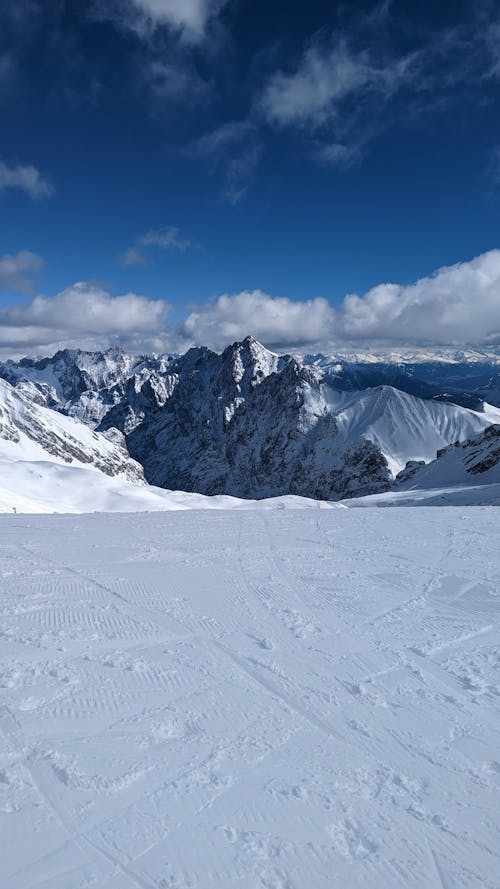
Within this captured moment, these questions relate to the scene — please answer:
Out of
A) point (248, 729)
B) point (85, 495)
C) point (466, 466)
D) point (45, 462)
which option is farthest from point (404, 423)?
point (248, 729)

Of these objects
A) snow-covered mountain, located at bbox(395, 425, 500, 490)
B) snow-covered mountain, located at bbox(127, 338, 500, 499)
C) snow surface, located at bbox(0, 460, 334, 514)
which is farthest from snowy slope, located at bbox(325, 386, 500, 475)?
snow surface, located at bbox(0, 460, 334, 514)

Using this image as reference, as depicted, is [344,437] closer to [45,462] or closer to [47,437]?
[47,437]

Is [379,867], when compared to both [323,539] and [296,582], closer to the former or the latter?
[296,582]

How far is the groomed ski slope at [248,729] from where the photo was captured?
11.7 ft

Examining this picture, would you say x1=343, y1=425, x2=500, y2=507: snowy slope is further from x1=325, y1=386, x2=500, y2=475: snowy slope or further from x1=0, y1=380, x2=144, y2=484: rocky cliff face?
x1=0, y1=380, x2=144, y2=484: rocky cliff face

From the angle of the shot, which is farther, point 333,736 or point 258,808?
point 333,736

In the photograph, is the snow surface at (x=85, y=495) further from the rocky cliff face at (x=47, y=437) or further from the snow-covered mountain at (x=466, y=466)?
the rocky cliff face at (x=47, y=437)

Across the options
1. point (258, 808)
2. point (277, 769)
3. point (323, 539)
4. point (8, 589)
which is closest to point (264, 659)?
point (277, 769)

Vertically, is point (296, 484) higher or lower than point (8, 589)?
lower

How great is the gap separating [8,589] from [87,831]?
6385 millimetres

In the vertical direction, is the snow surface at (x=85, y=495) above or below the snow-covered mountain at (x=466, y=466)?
below

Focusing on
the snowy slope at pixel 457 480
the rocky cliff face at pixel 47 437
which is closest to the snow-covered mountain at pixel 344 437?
the snowy slope at pixel 457 480

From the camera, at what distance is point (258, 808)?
4027 millimetres

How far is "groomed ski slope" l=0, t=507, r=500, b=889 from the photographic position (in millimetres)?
3568
